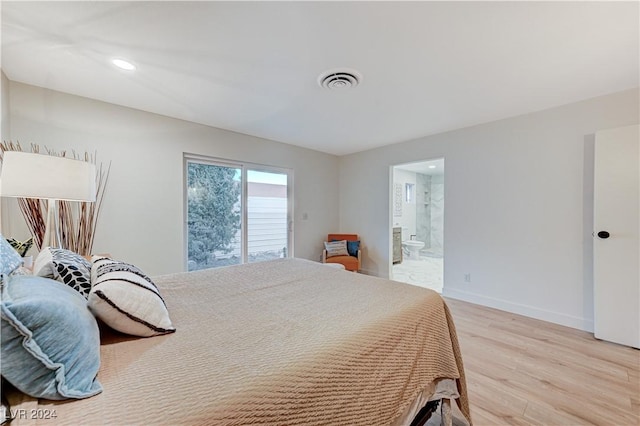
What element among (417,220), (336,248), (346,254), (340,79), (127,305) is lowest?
(346,254)

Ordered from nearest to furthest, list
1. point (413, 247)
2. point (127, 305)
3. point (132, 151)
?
point (127, 305)
point (132, 151)
point (413, 247)

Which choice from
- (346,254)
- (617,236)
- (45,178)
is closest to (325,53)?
(45,178)

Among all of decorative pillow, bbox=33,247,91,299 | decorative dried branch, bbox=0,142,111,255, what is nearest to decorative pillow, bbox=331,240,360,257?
decorative dried branch, bbox=0,142,111,255

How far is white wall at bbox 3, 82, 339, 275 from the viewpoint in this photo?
232 centimetres

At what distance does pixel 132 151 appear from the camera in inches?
111

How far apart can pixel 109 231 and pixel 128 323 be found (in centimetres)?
235

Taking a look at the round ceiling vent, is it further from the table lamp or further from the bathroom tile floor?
the bathroom tile floor

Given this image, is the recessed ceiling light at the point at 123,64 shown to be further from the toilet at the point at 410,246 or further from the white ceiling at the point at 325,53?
the toilet at the point at 410,246

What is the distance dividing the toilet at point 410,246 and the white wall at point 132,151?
444 cm

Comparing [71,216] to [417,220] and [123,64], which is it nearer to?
[123,64]

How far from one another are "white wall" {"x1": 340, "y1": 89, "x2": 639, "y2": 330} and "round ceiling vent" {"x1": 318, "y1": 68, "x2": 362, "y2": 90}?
6.80 ft

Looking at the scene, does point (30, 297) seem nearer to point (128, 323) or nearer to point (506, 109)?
point (128, 323)

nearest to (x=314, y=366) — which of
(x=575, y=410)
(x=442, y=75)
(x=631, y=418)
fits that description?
(x=575, y=410)

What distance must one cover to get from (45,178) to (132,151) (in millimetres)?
1387
